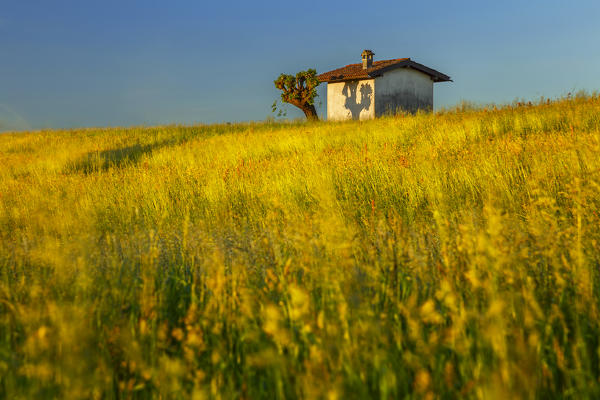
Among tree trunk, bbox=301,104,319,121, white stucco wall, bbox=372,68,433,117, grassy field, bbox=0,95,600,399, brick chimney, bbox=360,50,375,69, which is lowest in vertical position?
grassy field, bbox=0,95,600,399

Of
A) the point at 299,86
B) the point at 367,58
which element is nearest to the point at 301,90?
the point at 299,86

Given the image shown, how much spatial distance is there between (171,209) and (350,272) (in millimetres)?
4068

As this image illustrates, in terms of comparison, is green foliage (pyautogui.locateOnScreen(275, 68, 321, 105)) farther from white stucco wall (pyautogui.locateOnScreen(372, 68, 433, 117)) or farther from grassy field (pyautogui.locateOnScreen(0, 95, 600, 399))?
grassy field (pyautogui.locateOnScreen(0, 95, 600, 399))

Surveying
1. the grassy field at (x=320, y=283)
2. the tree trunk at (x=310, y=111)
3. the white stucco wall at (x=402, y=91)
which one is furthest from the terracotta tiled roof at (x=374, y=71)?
the grassy field at (x=320, y=283)

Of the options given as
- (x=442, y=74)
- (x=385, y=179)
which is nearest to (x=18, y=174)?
(x=385, y=179)

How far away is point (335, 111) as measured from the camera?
1093 inches

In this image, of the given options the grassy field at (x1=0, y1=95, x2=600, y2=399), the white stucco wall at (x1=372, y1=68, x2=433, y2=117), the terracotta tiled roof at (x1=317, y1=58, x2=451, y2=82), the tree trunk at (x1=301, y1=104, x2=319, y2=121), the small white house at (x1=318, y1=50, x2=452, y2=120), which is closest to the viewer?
the grassy field at (x1=0, y1=95, x2=600, y2=399)

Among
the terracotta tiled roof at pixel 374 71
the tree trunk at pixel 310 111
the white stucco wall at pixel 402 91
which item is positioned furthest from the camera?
the tree trunk at pixel 310 111

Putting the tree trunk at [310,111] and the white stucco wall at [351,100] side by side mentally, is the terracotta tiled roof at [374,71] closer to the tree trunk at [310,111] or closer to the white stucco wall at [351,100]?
the white stucco wall at [351,100]

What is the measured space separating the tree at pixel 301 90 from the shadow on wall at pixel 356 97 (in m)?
2.27

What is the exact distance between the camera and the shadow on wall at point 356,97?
2540 cm

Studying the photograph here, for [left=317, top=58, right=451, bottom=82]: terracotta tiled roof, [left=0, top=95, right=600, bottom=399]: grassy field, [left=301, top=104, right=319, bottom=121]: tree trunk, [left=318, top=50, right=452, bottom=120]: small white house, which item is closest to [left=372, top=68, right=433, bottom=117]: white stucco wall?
[left=318, top=50, right=452, bottom=120]: small white house

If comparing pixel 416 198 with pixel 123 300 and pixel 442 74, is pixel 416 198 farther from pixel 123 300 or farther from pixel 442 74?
pixel 442 74

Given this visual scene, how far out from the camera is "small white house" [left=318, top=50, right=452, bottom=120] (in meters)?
25.2
